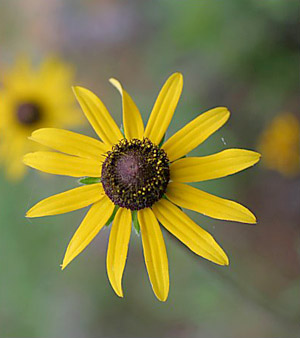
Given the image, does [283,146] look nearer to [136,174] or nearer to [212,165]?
[212,165]

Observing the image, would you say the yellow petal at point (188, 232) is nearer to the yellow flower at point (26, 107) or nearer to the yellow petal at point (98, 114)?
the yellow petal at point (98, 114)

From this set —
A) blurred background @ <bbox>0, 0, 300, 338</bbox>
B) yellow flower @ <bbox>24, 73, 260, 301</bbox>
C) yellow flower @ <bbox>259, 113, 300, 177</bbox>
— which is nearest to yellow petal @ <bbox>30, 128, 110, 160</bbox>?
yellow flower @ <bbox>24, 73, 260, 301</bbox>

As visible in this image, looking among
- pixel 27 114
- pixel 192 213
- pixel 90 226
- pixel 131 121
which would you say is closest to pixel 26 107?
pixel 27 114

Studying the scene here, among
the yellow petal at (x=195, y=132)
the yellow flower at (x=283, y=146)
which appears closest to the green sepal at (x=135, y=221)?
the yellow petal at (x=195, y=132)

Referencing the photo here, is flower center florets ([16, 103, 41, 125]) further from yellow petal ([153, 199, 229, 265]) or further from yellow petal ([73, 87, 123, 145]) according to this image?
yellow petal ([153, 199, 229, 265])

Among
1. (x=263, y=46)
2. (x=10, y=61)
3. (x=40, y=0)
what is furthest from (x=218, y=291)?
(x=40, y=0)
